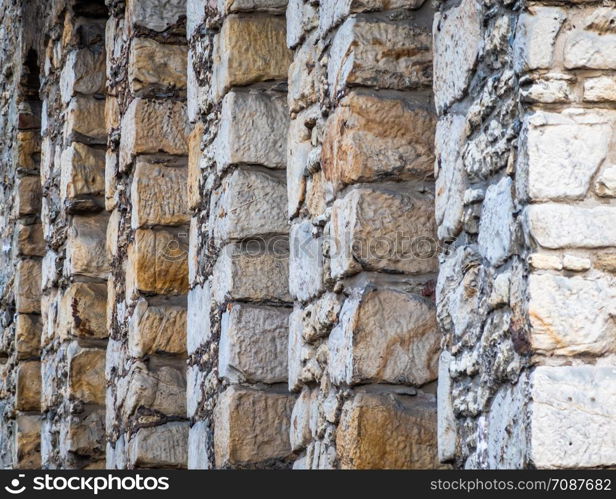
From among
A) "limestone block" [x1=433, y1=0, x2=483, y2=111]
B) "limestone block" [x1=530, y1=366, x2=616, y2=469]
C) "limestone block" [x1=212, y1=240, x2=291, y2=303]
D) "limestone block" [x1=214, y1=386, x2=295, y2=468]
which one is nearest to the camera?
"limestone block" [x1=530, y1=366, x2=616, y2=469]

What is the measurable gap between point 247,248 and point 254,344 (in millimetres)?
286

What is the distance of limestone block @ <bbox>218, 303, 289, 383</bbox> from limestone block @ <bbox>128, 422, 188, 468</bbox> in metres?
0.91

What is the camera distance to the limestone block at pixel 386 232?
2.72m

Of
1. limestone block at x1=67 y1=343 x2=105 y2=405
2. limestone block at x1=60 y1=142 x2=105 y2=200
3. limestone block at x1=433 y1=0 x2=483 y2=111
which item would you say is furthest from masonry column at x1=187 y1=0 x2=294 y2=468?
limestone block at x1=60 y1=142 x2=105 y2=200

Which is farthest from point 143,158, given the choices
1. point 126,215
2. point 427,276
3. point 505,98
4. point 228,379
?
point 505,98

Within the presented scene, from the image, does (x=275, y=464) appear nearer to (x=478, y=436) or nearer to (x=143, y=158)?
(x=478, y=436)

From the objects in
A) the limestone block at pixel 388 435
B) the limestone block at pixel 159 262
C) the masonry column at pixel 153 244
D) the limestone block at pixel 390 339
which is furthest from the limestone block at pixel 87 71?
the limestone block at pixel 388 435

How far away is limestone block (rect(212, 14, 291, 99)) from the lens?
138 inches

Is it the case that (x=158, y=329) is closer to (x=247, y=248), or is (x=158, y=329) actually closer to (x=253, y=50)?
(x=247, y=248)

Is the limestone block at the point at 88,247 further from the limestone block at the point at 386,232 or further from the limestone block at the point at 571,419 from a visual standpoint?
the limestone block at the point at 571,419

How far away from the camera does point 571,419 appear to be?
2.02 m

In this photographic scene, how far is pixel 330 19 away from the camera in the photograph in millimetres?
2941

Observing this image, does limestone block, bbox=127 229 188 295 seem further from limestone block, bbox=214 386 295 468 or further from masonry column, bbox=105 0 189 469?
limestone block, bbox=214 386 295 468

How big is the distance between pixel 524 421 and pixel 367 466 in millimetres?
673
